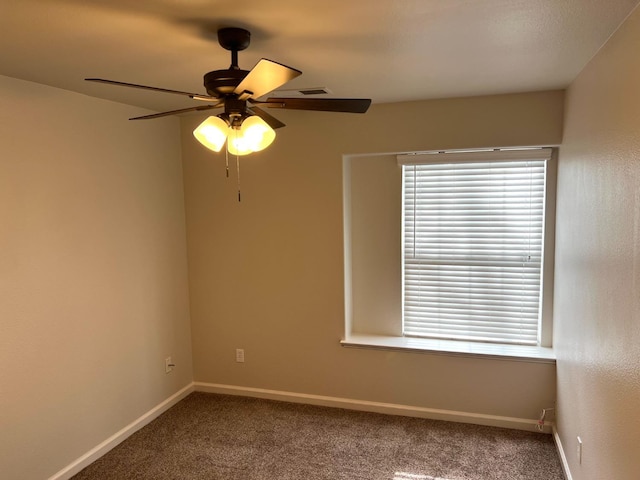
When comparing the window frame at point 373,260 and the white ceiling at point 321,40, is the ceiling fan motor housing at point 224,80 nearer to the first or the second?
the white ceiling at point 321,40

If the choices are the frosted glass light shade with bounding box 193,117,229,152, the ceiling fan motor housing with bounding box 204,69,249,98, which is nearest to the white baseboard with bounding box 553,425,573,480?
the frosted glass light shade with bounding box 193,117,229,152

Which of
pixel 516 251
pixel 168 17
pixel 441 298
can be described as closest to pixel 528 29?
pixel 168 17

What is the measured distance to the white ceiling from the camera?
1662mm

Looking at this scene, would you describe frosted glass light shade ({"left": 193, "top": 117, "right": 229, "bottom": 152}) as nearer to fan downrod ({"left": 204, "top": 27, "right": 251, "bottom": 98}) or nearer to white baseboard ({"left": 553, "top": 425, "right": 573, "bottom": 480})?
fan downrod ({"left": 204, "top": 27, "right": 251, "bottom": 98})

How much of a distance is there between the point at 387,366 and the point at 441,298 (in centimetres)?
68

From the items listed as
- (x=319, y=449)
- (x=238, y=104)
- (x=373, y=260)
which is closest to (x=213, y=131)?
(x=238, y=104)

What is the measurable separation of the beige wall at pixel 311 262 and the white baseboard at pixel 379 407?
0.14 ft

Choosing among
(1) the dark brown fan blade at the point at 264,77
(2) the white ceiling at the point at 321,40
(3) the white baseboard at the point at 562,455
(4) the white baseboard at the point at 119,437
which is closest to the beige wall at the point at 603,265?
(3) the white baseboard at the point at 562,455

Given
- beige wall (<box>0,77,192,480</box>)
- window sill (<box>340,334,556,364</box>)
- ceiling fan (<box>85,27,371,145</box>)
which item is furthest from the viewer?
window sill (<box>340,334,556,364</box>)

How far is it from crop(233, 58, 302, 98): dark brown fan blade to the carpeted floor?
2.27 meters

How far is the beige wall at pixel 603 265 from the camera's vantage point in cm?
169

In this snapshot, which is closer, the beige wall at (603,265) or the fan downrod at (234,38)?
the beige wall at (603,265)

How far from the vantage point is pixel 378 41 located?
201 centimetres

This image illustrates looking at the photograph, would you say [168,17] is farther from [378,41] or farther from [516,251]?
[516,251]
